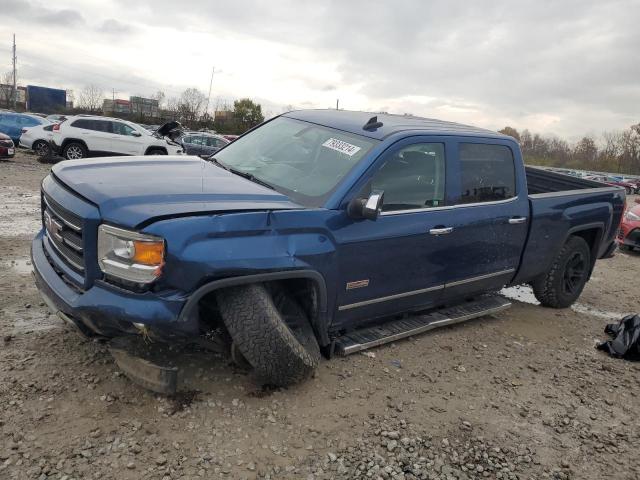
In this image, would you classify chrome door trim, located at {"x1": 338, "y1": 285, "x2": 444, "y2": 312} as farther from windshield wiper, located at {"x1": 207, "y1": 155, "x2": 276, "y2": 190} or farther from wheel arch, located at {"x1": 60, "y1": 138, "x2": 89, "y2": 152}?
wheel arch, located at {"x1": 60, "y1": 138, "x2": 89, "y2": 152}

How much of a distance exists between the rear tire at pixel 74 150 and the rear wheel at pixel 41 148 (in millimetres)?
1307

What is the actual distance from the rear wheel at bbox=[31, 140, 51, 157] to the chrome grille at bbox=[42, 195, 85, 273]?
15.5 m

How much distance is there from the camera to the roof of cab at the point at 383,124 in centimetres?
391

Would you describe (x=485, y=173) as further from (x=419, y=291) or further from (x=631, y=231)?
(x=631, y=231)

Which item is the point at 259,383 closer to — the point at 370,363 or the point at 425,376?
the point at 370,363

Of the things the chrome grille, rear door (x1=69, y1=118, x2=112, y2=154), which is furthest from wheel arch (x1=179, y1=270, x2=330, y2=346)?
rear door (x1=69, y1=118, x2=112, y2=154)

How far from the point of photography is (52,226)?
10.9 feet

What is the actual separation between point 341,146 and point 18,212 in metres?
6.13

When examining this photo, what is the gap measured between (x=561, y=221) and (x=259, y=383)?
138 inches

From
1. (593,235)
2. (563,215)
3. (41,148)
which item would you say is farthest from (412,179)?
(41,148)

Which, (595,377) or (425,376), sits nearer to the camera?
(425,376)

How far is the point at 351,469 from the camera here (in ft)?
9.04

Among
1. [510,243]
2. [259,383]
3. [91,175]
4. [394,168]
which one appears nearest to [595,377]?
[510,243]

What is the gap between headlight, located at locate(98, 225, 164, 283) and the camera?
8.86ft
